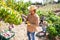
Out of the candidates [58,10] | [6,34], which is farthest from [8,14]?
[58,10]

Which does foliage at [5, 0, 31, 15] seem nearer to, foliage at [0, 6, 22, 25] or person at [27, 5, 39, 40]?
foliage at [0, 6, 22, 25]

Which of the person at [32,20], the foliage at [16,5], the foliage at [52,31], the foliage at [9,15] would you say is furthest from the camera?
the foliage at [52,31]

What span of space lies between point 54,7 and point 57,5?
748 millimetres

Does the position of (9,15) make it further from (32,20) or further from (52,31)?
(52,31)

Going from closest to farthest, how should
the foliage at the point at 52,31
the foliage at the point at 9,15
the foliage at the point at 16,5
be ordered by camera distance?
the foliage at the point at 9,15
the foliage at the point at 16,5
the foliage at the point at 52,31

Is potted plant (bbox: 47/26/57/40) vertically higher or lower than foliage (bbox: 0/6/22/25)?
lower

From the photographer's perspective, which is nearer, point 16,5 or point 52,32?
point 16,5

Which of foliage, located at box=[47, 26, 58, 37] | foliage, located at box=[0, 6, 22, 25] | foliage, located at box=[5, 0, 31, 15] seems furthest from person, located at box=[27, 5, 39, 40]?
foliage, located at box=[47, 26, 58, 37]

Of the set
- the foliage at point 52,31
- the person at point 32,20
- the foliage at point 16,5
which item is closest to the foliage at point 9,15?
the person at point 32,20

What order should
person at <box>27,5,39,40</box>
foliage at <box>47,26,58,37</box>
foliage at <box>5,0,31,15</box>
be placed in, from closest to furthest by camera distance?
1. person at <box>27,5,39,40</box>
2. foliage at <box>5,0,31,15</box>
3. foliage at <box>47,26,58,37</box>

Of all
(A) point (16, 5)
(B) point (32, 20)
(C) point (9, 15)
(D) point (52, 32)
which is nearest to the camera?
(C) point (9, 15)

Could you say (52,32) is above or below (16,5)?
below

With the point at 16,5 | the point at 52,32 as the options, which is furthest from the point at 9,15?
the point at 52,32

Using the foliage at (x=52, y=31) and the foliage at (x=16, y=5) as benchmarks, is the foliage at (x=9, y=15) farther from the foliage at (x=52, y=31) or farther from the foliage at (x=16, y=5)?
the foliage at (x=52, y=31)
